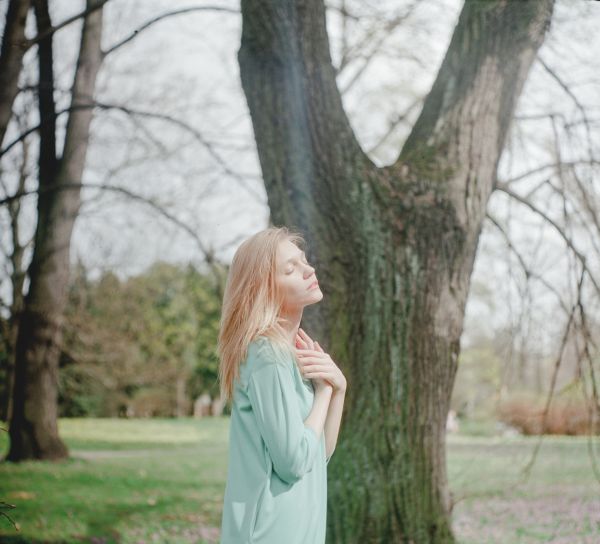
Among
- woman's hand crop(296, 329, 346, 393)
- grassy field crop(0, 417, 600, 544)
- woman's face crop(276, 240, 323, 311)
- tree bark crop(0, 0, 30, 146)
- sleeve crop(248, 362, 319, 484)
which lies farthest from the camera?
grassy field crop(0, 417, 600, 544)

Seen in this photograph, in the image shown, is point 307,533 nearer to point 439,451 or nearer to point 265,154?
point 439,451

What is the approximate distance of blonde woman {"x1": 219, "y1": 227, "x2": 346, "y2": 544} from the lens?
174 centimetres

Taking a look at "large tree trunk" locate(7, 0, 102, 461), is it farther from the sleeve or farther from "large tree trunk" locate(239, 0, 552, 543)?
the sleeve

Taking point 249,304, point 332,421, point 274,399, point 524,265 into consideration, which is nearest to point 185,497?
point 524,265

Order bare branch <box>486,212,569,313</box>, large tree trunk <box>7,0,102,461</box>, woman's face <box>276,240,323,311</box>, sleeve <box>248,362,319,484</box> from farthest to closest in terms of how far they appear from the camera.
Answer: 1. large tree trunk <box>7,0,102,461</box>
2. bare branch <box>486,212,569,313</box>
3. woman's face <box>276,240,323,311</box>
4. sleeve <box>248,362,319,484</box>

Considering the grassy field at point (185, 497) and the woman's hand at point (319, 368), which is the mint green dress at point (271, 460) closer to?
the woman's hand at point (319, 368)

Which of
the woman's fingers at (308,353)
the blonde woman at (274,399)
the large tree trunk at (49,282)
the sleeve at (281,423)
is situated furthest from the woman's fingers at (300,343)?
the large tree trunk at (49,282)

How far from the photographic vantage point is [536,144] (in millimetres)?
7742

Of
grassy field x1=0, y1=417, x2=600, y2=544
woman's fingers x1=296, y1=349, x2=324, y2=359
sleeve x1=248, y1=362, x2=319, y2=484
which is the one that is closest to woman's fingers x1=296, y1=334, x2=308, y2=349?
woman's fingers x1=296, y1=349, x2=324, y2=359

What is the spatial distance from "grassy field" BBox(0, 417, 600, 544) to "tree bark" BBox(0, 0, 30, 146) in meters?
3.31

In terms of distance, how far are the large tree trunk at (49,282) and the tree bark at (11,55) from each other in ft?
15.0

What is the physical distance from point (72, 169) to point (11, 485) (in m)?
3.97

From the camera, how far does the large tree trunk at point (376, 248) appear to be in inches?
135

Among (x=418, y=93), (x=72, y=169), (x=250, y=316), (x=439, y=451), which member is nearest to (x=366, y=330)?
(x=439, y=451)
